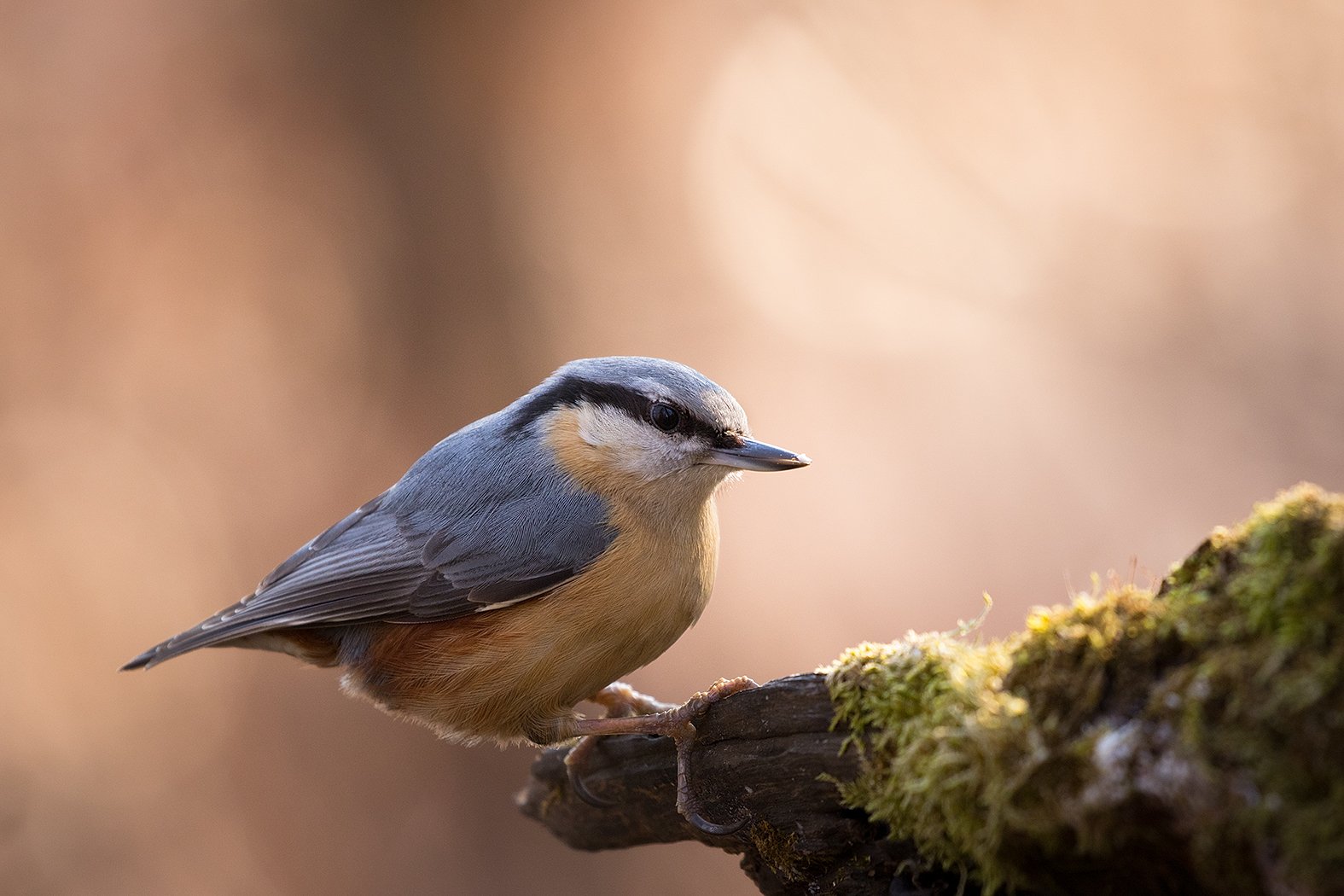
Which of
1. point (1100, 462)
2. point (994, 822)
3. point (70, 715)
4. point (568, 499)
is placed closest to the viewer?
point (994, 822)

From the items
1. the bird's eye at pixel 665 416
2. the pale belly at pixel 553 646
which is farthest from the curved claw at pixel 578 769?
the bird's eye at pixel 665 416

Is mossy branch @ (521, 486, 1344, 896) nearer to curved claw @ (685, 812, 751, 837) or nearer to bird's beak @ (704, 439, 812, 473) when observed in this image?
curved claw @ (685, 812, 751, 837)

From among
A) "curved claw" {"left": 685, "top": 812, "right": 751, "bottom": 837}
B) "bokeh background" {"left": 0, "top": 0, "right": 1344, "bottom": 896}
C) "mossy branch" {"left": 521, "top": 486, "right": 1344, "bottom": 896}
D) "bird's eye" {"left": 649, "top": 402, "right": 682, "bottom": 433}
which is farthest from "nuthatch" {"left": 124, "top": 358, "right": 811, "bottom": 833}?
"bokeh background" {"left": 0, "top": 0, "right": 1344, "bottom": 896}

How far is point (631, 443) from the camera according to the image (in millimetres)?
2908

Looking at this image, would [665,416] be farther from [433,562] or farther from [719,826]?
[719,826]

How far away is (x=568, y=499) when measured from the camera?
112 inches

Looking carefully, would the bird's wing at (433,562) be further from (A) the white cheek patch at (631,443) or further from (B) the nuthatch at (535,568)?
(A) the white cheek patch at (631,443)

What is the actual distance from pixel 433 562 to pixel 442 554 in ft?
0.11

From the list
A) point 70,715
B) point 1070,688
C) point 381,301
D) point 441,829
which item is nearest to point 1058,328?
point 381,301

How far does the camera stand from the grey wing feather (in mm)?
2758

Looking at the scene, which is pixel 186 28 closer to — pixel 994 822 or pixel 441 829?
pixel 441 829

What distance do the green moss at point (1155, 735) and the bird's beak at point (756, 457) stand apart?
999mm

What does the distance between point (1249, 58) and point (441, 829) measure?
22.3ft

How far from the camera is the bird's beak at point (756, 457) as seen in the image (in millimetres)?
2705
